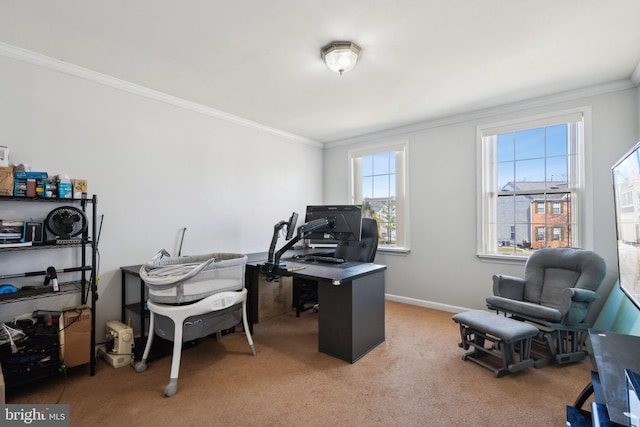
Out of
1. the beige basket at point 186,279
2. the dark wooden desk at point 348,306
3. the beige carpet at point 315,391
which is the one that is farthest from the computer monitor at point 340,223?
the beige carpet at point 315,391

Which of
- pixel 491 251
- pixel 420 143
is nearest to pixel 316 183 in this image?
pixel 420 143

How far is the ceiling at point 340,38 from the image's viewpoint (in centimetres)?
Result: 185

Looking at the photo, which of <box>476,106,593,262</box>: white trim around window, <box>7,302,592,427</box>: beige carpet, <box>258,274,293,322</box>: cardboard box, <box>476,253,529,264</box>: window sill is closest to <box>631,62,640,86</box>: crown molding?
<box>476,106,593,262</box>: white trim around window

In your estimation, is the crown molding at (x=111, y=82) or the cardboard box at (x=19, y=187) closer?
the cardboard box at (x=19, y=187)

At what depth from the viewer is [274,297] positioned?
146 inches

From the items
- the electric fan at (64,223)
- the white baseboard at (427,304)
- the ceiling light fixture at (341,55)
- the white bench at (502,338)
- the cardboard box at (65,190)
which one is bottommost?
the white baseboard at (427,304)

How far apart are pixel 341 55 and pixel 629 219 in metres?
2.07

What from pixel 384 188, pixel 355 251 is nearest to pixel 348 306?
pixel 355 251

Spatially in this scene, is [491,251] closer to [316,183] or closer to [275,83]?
[316,183]

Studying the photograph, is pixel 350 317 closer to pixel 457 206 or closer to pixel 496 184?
pixel 457 206

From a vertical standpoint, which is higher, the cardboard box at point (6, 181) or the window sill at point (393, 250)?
the cardboard box at point (6, 181)

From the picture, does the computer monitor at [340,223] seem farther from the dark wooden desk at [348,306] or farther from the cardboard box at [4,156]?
the cardboard box at [4,156]

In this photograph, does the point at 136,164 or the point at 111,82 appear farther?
the point at 136,164

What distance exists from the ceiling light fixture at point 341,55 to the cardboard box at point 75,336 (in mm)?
2733
